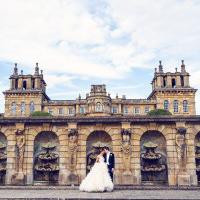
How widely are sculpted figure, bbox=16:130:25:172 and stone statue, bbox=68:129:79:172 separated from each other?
8.90ft

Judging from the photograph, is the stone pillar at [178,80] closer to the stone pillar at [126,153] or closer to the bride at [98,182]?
the stone pillar at [126,153]

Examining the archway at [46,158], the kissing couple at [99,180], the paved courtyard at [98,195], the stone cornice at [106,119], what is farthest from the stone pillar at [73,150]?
the paved courtyard at [98,195]

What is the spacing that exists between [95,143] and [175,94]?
2579 inches

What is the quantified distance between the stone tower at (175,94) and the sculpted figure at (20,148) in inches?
2559

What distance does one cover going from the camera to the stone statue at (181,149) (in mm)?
17562

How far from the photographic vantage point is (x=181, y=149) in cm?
1764

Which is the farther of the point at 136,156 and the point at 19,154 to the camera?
the point at 19,154

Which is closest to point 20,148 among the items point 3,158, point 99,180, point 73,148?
point 3,158

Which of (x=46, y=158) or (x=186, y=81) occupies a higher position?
(x=186, y=81)

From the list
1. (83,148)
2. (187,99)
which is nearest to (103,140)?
(83,148)

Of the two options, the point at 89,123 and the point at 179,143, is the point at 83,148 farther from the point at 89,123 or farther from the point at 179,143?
the point at 179,143

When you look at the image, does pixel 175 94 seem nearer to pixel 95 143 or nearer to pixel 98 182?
pixel 95 143

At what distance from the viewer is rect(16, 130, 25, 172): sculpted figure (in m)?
18.0

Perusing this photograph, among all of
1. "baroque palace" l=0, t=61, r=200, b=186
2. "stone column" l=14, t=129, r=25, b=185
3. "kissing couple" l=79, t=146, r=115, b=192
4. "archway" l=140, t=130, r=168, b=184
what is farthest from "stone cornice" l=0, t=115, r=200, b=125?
"kissing couple" l=79, t=146, r=115, b=192
